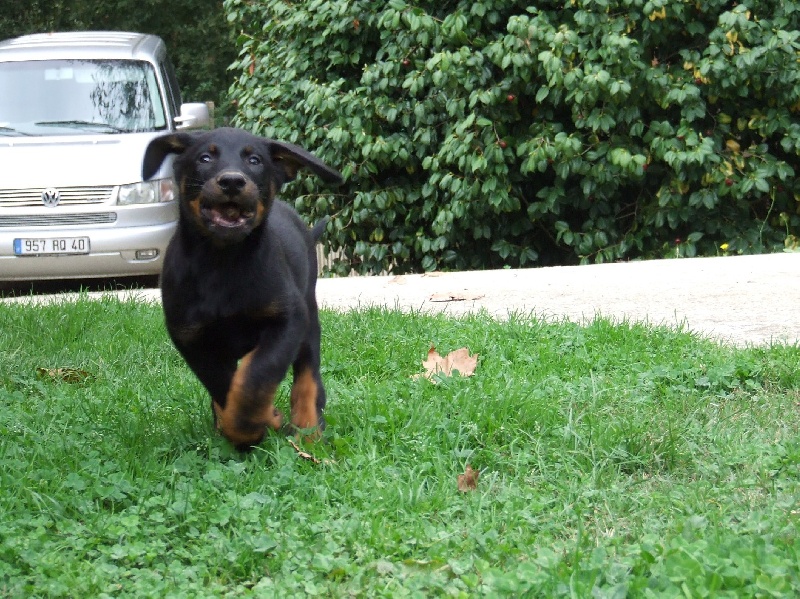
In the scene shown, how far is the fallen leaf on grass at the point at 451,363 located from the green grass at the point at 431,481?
7 centimetres

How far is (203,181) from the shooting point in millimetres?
4016

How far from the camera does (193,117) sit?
995 centimetres

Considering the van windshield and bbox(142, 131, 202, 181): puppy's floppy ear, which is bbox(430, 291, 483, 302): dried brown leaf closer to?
bbox(142, 131, 202, 181): puppy's floppy ear

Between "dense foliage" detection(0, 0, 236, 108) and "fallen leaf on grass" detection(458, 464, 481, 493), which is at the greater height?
"dense foliage" detection(0, 0, 236, 108)

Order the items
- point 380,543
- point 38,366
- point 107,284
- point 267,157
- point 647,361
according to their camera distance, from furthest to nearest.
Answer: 1. point 107,284
2. point 38,366
3. point 647,361
4. point 267,157
5. point 380,543

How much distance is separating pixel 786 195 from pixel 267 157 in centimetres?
654

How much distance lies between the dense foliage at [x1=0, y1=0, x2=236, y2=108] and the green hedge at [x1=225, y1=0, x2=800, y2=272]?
1425cm

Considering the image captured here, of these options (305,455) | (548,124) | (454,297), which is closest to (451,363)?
(305,455)

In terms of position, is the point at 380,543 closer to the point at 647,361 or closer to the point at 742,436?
the point at 742,436

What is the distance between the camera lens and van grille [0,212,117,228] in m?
9.37

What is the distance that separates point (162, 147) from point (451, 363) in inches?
69.5

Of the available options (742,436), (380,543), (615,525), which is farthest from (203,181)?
(742,436)

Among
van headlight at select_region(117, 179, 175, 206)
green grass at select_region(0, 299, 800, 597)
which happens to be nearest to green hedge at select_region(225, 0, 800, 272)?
van headlight at select_region(117, 179, 175, 206)

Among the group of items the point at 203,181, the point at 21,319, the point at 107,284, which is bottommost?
the point at 107,284
